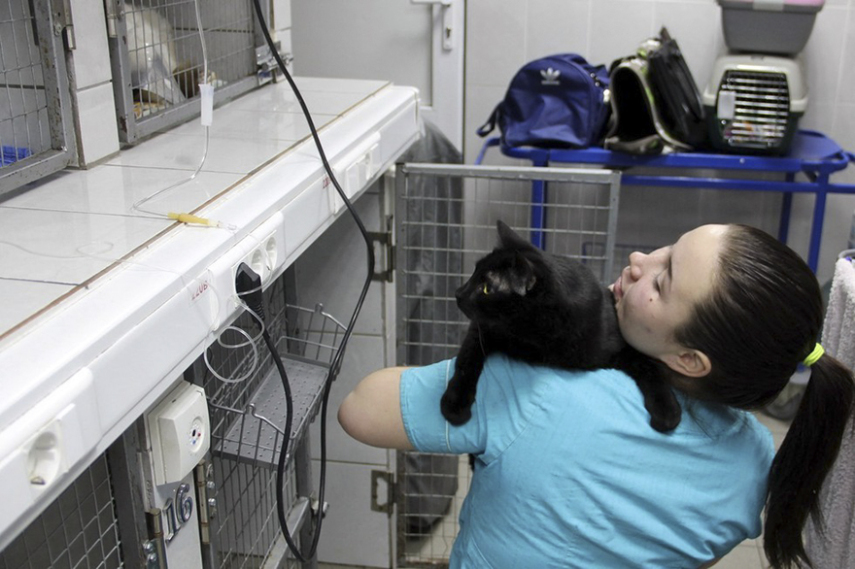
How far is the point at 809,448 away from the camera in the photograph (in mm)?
1002

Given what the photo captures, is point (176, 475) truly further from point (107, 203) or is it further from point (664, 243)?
point (664, 243)

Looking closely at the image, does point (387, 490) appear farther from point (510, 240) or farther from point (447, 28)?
point (447, 28)

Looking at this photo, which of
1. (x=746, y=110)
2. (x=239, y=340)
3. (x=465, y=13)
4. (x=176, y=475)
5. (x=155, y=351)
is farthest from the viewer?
(x=465, y=13)

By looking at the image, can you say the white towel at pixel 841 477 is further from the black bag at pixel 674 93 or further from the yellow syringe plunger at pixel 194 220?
the black bag at pixel 674 93

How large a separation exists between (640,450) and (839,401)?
0.80 ft

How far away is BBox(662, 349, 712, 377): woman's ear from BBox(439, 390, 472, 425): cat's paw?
25 cm

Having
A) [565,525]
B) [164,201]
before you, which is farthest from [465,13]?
[565,525]

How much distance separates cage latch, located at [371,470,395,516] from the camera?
195cm

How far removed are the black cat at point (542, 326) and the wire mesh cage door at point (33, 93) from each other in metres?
0.61

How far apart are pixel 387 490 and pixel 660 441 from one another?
1087 mm

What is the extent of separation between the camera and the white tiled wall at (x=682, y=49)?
2.83 m

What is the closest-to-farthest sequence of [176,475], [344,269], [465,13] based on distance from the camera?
[176,475], [344,269], [465,13]

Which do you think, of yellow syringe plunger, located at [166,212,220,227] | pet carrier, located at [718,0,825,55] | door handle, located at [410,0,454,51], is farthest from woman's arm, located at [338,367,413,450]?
door handle, located at [410,0,454,51]

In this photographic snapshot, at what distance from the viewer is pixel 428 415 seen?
106 centimetres
